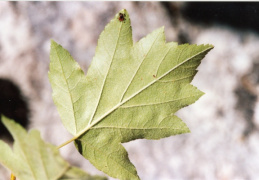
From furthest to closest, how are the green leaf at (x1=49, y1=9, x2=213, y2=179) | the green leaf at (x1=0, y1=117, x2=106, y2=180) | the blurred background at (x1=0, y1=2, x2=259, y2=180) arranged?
the blurred background at (x1=0, y1=2, x2=259, y2=180), the green leaf at (x1=49, y1=9, x2=213, y2=179), the green leaf at (x1=0, y1=117, x2=106, y2=180)

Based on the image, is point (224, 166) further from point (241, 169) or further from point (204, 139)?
point (204, 139)

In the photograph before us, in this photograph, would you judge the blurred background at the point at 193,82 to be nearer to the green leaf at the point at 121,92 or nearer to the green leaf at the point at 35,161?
the green leaf at the point at 121,92

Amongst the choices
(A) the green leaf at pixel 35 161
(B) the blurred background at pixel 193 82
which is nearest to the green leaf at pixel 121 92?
(A) the green leaf at pixel 35 161

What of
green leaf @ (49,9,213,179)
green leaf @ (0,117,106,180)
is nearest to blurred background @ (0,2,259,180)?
green leaf @ (49,9,213,179)

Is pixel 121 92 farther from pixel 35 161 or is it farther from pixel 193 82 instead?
pixel 193 82

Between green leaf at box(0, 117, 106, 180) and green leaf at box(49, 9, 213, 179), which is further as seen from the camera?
green leaf at box(49, 9, 213, 179)

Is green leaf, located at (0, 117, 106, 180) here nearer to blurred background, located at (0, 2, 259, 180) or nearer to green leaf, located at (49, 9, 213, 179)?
green leaf, located at (49, 9, 213, 179)
